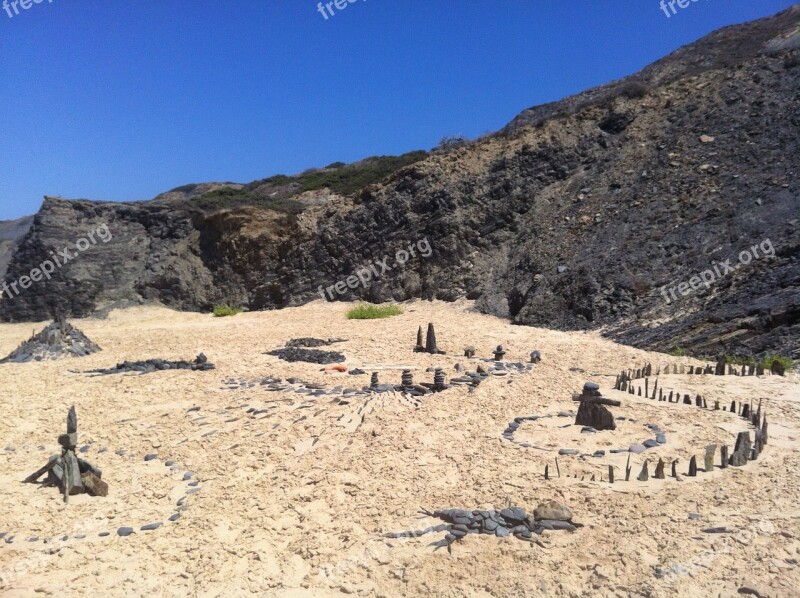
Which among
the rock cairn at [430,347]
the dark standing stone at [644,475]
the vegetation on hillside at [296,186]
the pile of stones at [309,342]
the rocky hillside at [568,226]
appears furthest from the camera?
the vegetation on hillside at [296,186]

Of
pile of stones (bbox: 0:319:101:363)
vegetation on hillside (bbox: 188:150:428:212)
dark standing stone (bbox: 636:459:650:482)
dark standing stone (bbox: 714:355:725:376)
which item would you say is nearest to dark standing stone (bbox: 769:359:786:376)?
dark standing stone (bbox: 714:355:725:376)

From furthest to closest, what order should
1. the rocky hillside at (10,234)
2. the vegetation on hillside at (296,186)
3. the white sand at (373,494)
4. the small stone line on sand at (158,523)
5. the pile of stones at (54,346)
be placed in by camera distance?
1. the rocky hillside at (10,234)
2. the vegetation on hillside at (296,186)
3. the pile of stones at (54,346)
4. the small stone line on sand at (158,523)
5. the white sand at (373,494)

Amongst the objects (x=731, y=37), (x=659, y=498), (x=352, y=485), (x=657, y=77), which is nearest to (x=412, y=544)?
(x=352, y=485)

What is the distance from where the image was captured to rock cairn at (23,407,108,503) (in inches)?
197

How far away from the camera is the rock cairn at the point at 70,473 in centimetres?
501

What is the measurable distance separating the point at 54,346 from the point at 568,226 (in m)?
13.9

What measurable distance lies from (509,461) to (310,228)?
1822cm

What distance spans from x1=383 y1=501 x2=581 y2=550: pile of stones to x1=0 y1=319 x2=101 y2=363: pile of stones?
9515 millimetres

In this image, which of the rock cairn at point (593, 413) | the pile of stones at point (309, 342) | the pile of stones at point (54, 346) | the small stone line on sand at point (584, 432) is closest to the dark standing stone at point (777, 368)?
the small stone line on sand at point (584, 432)

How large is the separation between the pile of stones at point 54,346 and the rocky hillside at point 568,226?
9.30 m

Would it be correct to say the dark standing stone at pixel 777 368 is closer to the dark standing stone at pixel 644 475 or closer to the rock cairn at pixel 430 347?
the dark standing stone at pixel 644 475

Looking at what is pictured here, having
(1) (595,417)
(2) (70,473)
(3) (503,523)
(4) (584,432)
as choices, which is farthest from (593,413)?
(2) (70,473)

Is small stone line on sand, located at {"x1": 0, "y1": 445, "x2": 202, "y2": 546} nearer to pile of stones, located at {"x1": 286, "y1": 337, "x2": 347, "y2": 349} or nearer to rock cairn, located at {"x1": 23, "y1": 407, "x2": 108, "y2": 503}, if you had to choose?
rock cairn, located at {"x1": 23, "y1": 407, "x2": 108, "y2": 503}

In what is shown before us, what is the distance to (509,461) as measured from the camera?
18.0 feet
